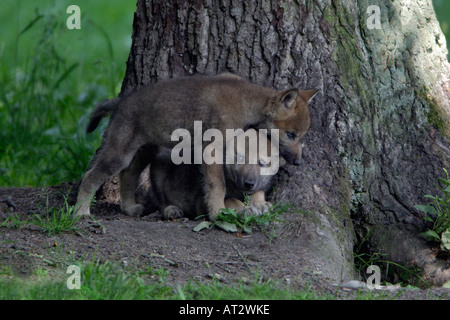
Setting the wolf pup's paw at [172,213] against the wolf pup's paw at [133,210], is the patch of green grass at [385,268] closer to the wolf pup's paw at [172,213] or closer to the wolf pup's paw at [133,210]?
the wolf pup's paw at [172,213]

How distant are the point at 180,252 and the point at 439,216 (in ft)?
6.83

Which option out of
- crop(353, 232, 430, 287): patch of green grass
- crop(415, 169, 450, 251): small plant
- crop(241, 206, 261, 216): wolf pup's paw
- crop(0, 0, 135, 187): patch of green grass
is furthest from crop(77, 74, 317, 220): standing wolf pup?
crop(0, 0, 135, 187): patch of green grass

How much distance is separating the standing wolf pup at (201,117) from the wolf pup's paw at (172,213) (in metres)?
0.51

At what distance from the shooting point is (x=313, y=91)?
509 centimetres

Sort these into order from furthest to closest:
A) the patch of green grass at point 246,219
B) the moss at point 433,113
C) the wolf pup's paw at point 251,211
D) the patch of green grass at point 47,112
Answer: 1. the patch of green grass at point 47,112
2. the moss at point 433,113
3. the wolf pup's paw at point 251,211
4. the patch of green grass at point 246,219

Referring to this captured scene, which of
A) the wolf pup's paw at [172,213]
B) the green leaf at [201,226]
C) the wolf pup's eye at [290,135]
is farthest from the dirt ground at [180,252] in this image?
the wolf pup's eye at [290,135]

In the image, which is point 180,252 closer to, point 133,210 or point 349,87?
point 133,210

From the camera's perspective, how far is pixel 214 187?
506cm

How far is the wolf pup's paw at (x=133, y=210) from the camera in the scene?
5.59m

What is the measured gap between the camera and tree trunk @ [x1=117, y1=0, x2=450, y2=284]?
5.15m

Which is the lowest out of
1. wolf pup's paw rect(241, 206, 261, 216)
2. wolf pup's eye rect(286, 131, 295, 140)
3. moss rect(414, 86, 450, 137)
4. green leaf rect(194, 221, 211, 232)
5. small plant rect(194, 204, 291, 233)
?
green leaf rect(194, 221, 211, 232)

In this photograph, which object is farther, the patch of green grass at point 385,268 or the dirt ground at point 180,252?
the patch of green grass at point 385,268

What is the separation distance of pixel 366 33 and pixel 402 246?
1.78m

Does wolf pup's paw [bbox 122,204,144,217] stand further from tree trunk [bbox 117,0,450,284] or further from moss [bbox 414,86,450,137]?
moss [bbox 414,86,450,137]
